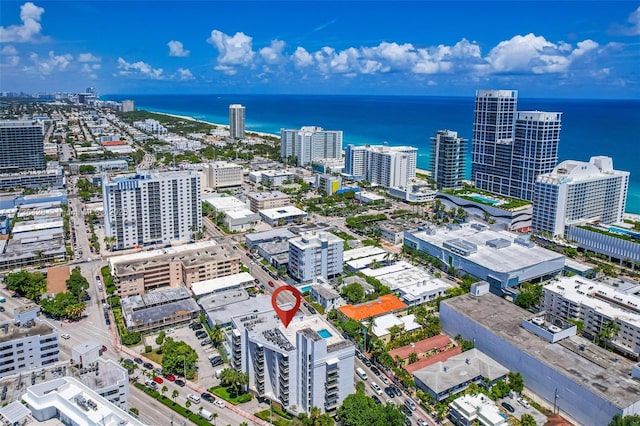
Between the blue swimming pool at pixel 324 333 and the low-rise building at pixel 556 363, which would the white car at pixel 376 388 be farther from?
the low-rise building at pixel 556 363

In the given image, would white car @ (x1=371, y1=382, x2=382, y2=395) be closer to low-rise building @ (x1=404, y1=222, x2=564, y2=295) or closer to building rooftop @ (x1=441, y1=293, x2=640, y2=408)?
building rooftop @ (x1=441, y1=293, x2=640, y2=408)

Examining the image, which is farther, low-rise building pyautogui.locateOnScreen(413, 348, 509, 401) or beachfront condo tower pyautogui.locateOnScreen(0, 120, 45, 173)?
beachfront condo tower pyautogui.locateOnScreen(0, 120, 45, 173)

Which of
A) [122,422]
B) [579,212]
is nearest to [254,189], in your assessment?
[579,212]

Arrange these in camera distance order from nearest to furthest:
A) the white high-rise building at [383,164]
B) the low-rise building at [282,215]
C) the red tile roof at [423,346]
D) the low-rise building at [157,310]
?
the red tile roof at [423,346], the low-rise building at [157,310], the low-rise building at [282,215], the white high-rise building at [383,164]

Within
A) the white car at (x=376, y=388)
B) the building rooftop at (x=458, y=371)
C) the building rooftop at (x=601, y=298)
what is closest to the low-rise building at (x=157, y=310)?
the white car at (x=376, y=388)

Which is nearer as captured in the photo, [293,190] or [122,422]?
[122,422]

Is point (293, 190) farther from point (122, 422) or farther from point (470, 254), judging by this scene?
point (122, 422)

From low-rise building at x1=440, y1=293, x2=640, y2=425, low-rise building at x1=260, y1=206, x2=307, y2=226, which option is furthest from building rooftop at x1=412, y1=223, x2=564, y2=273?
low-rise building at x1=260, y1=206, x2=307, y2=226
